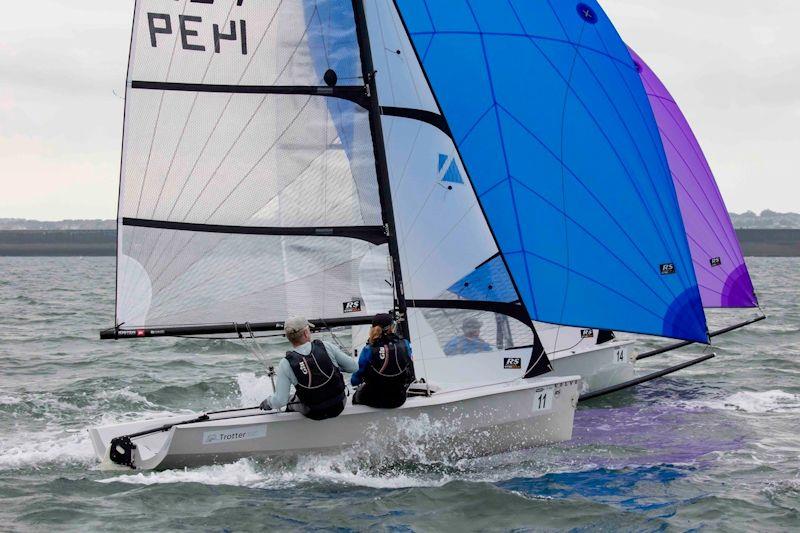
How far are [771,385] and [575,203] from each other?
427cm

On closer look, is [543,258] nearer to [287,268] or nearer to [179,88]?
[287,268]

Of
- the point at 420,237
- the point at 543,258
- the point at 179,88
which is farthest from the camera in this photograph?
the point at 543,258

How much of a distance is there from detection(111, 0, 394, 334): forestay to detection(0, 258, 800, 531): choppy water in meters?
1.32

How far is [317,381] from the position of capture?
689 cm

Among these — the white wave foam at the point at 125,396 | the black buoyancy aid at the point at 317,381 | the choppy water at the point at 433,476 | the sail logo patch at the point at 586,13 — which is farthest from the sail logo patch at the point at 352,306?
the sail logo patch at the point at 586,13

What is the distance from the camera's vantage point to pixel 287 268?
791 cm

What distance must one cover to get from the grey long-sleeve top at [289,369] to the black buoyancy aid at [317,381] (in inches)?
1.9

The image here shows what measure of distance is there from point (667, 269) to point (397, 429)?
3546 mm

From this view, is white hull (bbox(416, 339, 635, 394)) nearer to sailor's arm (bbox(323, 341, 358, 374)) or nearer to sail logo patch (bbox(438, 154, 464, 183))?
sailor's arm (bbox(323, 341, 358, 374))

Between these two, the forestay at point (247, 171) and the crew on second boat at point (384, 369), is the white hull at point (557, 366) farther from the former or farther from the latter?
the crew on second boat at point (384, 369)

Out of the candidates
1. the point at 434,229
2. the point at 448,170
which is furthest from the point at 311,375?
the point at 448,170

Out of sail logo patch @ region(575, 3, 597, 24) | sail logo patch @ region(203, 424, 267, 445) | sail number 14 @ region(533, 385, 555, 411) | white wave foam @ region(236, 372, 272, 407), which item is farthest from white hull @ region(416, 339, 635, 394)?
sail logo patch @ region(575, 3, 597, 24)

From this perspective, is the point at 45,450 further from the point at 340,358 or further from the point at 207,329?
the point at 340,358

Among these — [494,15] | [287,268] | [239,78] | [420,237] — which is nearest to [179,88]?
[239,78]
